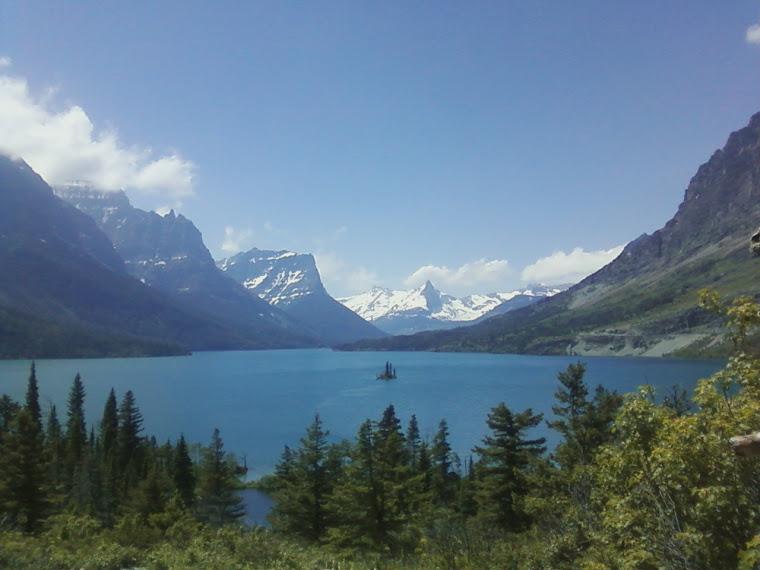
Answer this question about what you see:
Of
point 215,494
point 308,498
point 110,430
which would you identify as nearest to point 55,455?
point 110,430

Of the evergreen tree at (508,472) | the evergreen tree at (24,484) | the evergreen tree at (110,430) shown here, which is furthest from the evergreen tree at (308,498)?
the evergreen tree at (110,430)

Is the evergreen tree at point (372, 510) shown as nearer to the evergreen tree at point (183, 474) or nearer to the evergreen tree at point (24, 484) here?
the evergreen tree at point (24, 484)

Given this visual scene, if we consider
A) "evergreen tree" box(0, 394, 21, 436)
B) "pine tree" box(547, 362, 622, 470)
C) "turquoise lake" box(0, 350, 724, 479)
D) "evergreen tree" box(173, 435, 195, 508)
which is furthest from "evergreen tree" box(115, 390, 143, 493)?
"pine tree" box(547, 362, 622, 470)

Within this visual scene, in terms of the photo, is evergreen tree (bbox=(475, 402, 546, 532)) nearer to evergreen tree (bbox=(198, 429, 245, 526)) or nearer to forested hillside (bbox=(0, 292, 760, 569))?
forested hillside (bbox=(0, 292, 760, 569))

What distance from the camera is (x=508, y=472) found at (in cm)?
3138

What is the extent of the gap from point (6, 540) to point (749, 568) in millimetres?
17028

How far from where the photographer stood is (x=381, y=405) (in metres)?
123

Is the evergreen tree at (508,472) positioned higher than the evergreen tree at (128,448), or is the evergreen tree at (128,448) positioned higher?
the evergreen tree at (508,472)

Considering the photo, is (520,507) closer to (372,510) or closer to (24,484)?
(372,510)

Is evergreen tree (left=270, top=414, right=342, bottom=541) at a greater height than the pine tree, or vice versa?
the pine tree

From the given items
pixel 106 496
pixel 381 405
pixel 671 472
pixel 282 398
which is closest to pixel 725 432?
pixel 671 472

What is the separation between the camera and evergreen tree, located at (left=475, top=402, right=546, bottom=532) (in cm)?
3027

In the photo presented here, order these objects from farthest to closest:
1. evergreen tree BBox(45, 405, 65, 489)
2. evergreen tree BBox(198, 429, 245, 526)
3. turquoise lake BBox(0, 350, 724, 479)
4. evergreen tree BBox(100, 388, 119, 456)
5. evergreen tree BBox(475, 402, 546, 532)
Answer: turquoise lake BBox(0, 350, 724, 479) → evergreen tree BBox(100, 388, 119, 456) → evergreen tree BBox(45, 405, 65, 489) → evergreen tree BBox(198, 429, 245, 526) → evergreen tree BBox(475, 402, 546, 532)

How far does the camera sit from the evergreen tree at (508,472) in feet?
99.3
